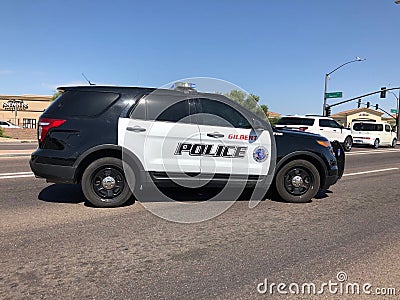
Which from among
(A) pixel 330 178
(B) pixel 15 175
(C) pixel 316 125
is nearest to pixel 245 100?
(A) pixel 330 178

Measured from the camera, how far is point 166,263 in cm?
335

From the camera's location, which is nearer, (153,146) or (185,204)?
(153,146)

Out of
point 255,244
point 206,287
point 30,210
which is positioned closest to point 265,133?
point 255,244

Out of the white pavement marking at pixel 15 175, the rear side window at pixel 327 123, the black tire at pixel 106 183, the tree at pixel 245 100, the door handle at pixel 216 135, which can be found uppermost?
the rear side window at pixel 327 123

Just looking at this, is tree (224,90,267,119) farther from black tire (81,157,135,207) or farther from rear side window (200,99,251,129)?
black tire (81,157,135,207)

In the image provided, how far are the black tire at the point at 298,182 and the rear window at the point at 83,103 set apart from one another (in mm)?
2925

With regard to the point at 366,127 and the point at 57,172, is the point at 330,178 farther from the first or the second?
the point at 366,127

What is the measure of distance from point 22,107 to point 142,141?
62165 mm

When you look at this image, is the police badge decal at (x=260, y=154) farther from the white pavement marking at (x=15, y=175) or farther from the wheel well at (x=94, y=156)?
the white pavement marking at (x=15, y=175)

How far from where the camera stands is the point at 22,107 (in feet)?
194

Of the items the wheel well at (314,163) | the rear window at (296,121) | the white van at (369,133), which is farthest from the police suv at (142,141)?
the white van at (369,133)

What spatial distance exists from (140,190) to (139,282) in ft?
9.20

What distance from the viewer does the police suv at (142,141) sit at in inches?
197

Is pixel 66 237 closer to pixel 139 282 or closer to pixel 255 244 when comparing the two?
pixel 139 282
